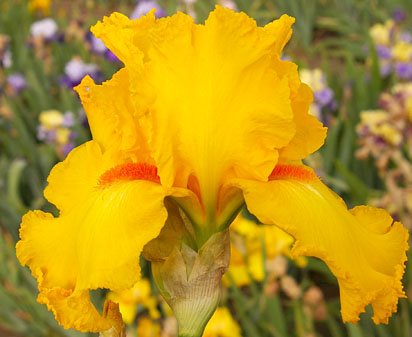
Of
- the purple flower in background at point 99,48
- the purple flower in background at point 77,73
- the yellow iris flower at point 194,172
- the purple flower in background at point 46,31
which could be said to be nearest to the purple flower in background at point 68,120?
the purple flower in background at point 77,73

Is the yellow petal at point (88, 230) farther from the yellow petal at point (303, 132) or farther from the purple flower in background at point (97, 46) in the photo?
the purple flower in background at point (97, 46)

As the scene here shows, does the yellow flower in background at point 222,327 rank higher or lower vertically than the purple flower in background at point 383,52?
higher

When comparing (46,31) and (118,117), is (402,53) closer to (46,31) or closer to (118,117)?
(46,31)

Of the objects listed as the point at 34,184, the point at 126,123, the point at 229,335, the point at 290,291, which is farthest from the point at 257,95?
the point at 34,184

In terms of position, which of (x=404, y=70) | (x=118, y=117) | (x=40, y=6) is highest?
(x=118, y=117)

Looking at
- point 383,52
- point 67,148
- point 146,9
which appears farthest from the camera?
point 146,9

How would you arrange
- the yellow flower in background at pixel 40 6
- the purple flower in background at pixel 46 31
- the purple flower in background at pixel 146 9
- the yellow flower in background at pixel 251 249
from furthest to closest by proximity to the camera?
the yellow flower in background at pixel 40 6 < the purple flower in background at pixel 46 31 < the purple flower in background at pixel 146 9 < the yellow flower in background at pixel 251 249

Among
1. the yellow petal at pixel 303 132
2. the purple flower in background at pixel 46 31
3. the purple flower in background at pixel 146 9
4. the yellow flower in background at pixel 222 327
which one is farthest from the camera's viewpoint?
the purple flower in background at pixel 46 31

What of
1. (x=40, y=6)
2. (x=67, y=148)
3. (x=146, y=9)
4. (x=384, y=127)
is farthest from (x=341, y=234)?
(x=40, y=6)
